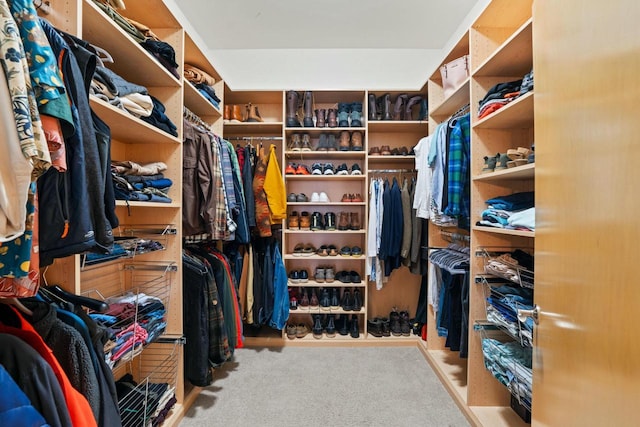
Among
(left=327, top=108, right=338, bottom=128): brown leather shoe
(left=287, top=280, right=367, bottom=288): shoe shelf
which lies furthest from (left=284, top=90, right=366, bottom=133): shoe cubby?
(left=287, top=280, right=367, bottom=288): shoe shelf

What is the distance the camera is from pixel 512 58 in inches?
55.9

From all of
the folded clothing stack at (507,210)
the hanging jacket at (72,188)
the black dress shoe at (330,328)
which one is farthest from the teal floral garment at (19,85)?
the black dress shoe at (330,328)

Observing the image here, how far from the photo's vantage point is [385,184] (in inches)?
97.7

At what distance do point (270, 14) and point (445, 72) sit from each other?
4.95 feet

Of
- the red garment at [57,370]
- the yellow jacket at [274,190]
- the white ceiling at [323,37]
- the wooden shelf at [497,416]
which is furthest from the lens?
the yellow jacket at [274,190]

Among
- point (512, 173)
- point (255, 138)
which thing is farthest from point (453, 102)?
point (255, 138)

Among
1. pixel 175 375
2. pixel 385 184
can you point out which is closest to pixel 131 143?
pixel 175 375

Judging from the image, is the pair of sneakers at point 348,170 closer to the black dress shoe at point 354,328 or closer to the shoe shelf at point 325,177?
the shoe shelf at point 325,177

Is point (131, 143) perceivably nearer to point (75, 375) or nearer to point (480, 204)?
point (75, 375)

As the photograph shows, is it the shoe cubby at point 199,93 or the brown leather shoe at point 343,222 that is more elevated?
the shoe cubby at point 199,93

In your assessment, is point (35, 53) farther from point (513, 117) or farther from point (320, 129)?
point (320, 129)

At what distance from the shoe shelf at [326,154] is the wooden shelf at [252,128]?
0.90 ft

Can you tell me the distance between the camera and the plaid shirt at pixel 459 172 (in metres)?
1.67

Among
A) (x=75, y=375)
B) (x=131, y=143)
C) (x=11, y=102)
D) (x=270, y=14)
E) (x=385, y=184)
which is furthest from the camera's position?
(x=385, y=184)
